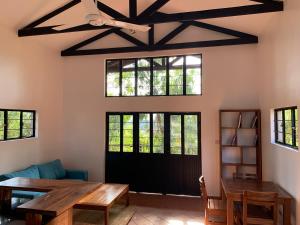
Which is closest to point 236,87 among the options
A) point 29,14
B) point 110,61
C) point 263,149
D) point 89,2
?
point 263,149

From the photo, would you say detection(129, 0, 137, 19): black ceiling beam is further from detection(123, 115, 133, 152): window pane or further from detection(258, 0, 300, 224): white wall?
detection(123, 115, 133, 152): window pane

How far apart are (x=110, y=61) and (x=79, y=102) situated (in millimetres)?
1387

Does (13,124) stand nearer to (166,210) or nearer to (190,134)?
(166,210)

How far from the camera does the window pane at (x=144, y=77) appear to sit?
19.3 ft

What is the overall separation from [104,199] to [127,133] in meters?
2.14

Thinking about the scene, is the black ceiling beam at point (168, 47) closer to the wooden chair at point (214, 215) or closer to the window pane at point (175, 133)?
the window pane at point (175, 133)

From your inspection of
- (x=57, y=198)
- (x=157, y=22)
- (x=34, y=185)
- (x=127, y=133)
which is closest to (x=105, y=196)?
(x=34, y=185)

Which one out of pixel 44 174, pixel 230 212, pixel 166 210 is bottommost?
pixel 166 210

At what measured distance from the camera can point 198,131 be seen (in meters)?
5.53

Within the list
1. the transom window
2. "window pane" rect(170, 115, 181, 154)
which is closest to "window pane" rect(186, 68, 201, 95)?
the transom window

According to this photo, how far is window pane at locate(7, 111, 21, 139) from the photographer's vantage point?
474cm

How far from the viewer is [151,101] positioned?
577 cm

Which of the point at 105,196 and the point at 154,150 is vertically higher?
the point at 154,150

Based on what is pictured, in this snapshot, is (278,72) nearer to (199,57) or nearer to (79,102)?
(199,57)
